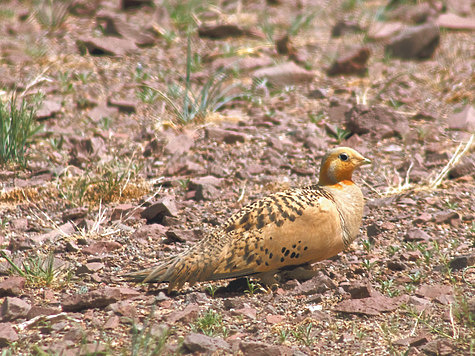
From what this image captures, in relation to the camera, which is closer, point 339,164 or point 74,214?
point 339,164

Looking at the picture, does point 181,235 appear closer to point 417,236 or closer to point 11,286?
point 11,286

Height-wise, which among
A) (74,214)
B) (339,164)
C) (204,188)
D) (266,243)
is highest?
(339,164)

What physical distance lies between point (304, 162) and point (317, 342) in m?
2.93

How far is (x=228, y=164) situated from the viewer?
21.3ft

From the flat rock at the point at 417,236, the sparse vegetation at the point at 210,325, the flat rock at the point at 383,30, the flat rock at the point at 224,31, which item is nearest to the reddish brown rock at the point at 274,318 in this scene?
the sparse vegetation at the point at 210,325

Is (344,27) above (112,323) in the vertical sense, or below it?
above

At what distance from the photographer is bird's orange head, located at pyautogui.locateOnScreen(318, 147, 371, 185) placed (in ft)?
15.8

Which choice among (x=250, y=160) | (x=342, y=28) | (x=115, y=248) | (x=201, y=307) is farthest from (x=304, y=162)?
(x=342, y=28)

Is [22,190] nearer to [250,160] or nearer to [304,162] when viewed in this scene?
[250,160]

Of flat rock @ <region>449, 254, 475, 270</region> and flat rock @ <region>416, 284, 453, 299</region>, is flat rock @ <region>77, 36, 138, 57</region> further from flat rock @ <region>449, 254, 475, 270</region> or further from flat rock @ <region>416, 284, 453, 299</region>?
flat rock @ <region>416, 284, 453, 299</region>

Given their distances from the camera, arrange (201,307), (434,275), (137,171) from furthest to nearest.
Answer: (137,171) → (434,275) → (201,307)

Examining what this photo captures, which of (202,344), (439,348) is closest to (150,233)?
(202,344)

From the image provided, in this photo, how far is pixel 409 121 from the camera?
24.1 feet

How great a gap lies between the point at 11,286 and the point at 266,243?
4.96 feet
